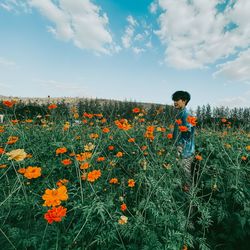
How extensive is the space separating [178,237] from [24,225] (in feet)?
4.60

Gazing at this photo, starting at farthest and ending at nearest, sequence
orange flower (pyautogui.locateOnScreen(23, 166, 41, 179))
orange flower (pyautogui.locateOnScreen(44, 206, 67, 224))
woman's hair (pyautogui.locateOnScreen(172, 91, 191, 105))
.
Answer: woman's hair (pyautogui.locateOnScreen(172, 91, 191, 105)) < orange flower (pyautogui.locateOnScreen(23, 166, 41, 179)) < orange flower (pyautogui.locateOnScreen(44, 206, 67, 224))

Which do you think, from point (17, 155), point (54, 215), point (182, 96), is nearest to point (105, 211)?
point (54, 215)

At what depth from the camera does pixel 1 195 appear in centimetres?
242

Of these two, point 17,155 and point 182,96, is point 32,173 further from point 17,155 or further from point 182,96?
point 182,96

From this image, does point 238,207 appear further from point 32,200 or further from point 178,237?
point 32,200

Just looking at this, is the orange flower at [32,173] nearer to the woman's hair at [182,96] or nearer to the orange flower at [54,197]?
the orange flower at [54,197]

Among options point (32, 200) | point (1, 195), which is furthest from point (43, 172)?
point (32, 200)

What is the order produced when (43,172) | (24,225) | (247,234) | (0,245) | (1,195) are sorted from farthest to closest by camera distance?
(43,172) → (247,234) → (1,195) → (24,225) → (0,245)

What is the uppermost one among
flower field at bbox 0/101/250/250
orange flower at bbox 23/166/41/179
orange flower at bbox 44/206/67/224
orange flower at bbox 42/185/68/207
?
orange flower at bbox 23/166/41/179

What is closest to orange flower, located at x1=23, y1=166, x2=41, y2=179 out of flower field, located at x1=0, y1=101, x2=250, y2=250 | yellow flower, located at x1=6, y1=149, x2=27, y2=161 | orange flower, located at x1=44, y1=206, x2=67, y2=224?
flower field, located at x1=0, y1=101, x2=250, y2=250

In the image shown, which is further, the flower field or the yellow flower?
the flower field

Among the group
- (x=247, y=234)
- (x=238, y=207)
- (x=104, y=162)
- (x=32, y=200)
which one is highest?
(x=104, y=162)

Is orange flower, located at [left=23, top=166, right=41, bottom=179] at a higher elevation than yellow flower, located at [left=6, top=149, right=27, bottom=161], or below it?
below

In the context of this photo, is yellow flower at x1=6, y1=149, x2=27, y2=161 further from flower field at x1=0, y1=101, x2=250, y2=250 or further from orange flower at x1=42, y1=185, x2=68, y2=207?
orange flower at x1=42, y1=185, x2=68, y2=207
